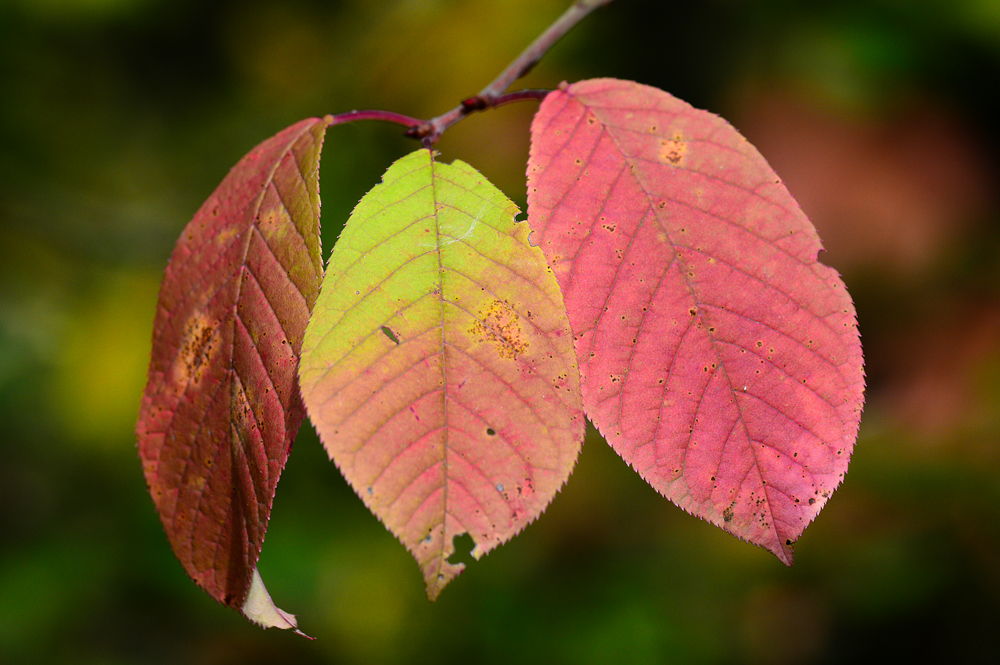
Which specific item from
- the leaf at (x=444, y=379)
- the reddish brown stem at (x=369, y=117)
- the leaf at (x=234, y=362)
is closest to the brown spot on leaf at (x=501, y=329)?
the leaf at (x=444, y=379)

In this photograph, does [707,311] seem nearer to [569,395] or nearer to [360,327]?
[569,395]

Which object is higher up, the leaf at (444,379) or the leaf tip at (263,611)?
the leaf at (444,379)

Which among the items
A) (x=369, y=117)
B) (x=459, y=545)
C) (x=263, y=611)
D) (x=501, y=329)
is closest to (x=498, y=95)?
(x=369, y=117)

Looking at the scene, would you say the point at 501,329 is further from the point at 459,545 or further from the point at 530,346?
the point at 459,545

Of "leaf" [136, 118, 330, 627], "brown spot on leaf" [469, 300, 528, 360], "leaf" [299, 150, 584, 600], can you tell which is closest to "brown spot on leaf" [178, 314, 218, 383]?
"leaf" [136, 118, 330, 627]

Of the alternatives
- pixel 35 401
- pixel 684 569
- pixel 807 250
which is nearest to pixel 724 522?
pixel 807 250

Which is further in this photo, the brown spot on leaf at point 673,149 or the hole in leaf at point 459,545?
the brown spot on leaf at point 673,149

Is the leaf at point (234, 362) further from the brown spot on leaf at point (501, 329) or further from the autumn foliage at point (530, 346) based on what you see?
the brown spot on leaf at point (501, 329)
